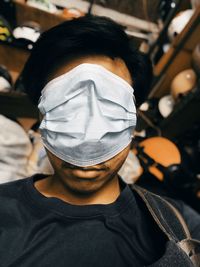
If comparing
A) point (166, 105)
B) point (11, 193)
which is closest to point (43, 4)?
point (166, 105)

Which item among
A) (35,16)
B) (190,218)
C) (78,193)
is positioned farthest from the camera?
(35,16)

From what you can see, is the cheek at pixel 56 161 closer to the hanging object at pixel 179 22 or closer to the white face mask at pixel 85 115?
the white face mask at pixel 85 115

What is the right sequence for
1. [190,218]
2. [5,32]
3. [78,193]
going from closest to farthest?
[78,193], [190,218], [5,32]

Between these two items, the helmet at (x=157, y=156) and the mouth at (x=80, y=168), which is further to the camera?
the helmet at (x=157, y=156)

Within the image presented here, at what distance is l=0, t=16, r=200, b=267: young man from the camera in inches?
31.2

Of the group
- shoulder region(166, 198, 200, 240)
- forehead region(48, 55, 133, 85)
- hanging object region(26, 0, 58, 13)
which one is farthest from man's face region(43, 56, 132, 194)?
hanging object region(26, 0, 58, 13)

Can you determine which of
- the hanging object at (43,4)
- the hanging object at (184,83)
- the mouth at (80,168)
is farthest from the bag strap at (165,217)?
the hanging object at (43,4)

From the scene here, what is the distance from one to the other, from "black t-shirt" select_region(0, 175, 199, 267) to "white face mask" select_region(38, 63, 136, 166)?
0.19 m

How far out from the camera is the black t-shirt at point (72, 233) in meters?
0.82

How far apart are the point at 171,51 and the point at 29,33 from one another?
0.92m

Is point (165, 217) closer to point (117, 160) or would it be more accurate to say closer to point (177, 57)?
point (117, 160)

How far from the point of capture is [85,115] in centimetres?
78

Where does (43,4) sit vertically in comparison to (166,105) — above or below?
above

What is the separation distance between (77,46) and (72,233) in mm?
564
